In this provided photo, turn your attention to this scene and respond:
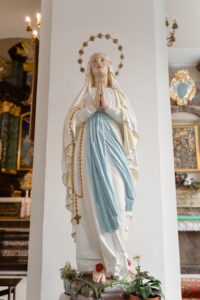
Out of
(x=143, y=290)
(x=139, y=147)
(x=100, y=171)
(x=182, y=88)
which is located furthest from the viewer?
(x=182, y=88)

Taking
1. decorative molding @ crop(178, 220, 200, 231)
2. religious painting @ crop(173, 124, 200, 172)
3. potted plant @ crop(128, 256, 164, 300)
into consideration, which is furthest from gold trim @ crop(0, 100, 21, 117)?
potted plant @ crop(128, 256, 164, 300)

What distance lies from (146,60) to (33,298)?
2.72 metres

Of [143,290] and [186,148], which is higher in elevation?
[186,148]

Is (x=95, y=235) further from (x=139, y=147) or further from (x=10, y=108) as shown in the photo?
(x=10, y=108)

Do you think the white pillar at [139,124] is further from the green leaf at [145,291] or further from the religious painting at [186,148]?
the religious painting at [186,148]

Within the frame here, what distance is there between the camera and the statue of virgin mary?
1873 mm

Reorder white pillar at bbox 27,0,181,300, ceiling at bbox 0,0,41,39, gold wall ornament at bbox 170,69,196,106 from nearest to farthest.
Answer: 1. white pillar at bbox 27,0,181,300
2. gold wall ornament at bbox 170,69,196,106
3. ceiling at bbox 0,0,41,39

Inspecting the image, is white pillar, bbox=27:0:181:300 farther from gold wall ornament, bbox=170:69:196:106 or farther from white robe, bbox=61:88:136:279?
gold wall ornament, bbox=170:69:196:106

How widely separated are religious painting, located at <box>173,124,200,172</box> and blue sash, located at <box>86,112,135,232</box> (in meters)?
3.89

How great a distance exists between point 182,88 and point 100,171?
4.53m

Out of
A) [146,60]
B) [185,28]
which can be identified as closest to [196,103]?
[185,28]

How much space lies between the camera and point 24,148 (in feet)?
28.2

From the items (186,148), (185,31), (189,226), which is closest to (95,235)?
(189,226)

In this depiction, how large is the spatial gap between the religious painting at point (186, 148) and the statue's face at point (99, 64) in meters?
3.91
